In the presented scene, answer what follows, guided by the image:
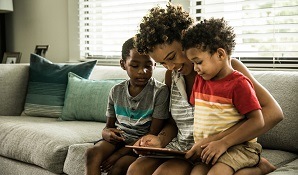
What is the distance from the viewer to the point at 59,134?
2246 mm

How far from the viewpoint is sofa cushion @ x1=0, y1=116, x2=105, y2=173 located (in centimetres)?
211

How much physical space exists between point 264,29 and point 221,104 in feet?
3.85

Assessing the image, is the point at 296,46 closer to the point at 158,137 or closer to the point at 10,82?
the point at 158,137

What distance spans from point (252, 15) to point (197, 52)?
46.6 inches

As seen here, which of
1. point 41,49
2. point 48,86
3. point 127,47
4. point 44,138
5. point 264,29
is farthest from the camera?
point 41,49

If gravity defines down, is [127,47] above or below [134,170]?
above

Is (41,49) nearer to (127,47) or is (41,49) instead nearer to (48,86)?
(48,86)

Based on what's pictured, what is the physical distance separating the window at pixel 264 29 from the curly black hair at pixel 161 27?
0.89 metres

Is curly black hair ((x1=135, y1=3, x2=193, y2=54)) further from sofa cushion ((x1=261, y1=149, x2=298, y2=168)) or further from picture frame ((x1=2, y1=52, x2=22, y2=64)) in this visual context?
picture frame ((x1=2, y1=52, x2=22, y2=64))

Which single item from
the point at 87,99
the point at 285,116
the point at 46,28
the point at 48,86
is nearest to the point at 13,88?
the point at 48,86

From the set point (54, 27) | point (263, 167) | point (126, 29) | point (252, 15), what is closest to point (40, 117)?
point (126, 29)

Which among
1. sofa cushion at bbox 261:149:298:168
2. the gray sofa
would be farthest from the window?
sofa cushion at bbox 261:149:298:168

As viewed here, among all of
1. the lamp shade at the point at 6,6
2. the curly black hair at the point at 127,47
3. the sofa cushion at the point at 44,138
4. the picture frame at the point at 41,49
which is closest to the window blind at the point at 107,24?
the picture frame at the point at 41,49

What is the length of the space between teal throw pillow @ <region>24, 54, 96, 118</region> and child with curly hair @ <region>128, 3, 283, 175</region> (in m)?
1.23
